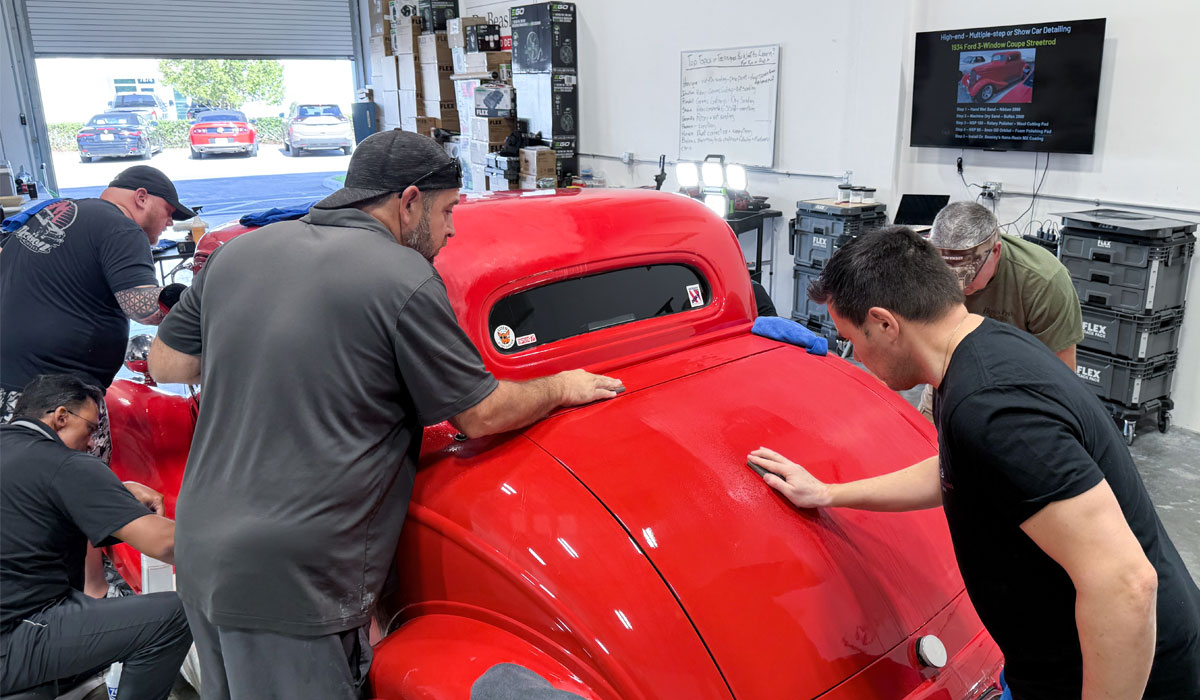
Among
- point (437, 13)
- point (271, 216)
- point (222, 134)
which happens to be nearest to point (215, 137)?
point (222, 134)

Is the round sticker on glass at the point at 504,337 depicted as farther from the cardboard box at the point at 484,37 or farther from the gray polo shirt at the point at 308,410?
the cardboard box at the point at 484,37

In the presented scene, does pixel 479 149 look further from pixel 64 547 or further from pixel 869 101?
pixel 64 547

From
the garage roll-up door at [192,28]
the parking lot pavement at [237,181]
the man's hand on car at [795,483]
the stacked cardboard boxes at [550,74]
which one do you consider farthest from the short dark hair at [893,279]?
the garage roll-up door at [192,28]

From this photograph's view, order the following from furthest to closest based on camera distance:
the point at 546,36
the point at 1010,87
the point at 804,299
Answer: the point at 546,36 → the point at 804,299 → the point at 1010,87

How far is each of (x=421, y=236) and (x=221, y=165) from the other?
19049 mm

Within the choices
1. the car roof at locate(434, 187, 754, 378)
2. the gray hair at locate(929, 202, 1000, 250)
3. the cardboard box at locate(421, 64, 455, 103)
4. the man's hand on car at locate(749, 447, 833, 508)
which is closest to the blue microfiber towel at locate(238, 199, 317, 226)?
the car roof at locate(434, 187, 754, 378)

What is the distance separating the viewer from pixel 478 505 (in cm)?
178

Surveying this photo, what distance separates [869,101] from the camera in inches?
270

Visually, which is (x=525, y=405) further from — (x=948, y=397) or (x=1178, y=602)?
(x=1178, y=602)

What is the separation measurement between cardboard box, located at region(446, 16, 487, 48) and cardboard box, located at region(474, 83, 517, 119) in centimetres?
107

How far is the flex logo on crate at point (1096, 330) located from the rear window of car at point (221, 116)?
17.1m

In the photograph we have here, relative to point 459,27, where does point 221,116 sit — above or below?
below

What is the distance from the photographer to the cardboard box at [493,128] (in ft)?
34.2

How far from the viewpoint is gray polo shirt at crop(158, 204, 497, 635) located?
5.58 ft
